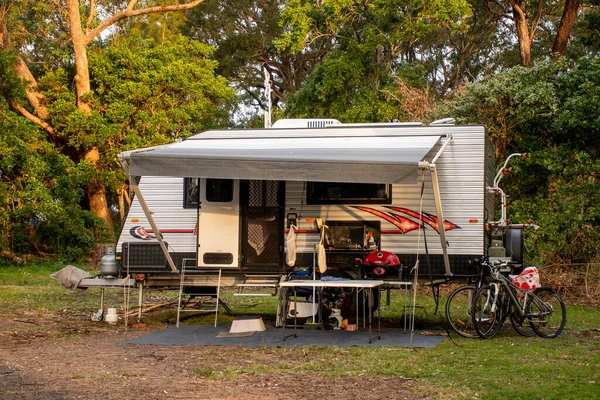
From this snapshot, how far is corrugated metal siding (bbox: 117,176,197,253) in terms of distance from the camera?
37.5ft

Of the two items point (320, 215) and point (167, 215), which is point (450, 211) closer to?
point (320, 215)

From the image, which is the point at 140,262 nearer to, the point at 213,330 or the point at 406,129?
the point at 213,330

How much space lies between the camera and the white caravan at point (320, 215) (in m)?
10.6

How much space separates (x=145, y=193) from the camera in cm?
1176

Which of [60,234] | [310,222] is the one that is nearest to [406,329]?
[310,222]

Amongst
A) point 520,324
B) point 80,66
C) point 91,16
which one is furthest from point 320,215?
point 91,16

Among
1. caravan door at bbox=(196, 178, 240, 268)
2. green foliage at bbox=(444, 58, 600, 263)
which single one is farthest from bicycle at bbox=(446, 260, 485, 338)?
green foliage at bbox=(444, 58, 600, 263)

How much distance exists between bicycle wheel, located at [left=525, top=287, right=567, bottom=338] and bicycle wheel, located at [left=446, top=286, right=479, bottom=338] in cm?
67

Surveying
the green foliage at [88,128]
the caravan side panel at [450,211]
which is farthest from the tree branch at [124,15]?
the caravan side panel at [450,211]

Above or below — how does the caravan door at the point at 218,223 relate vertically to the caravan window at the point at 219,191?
below

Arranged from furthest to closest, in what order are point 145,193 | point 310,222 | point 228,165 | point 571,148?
point 571,148
point 145,193
point 310,222
point 228,165

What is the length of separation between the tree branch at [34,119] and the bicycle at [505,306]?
56.3 feet

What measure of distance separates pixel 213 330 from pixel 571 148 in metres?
9.93

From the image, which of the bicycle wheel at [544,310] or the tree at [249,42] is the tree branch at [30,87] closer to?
the tree at [249,42]
